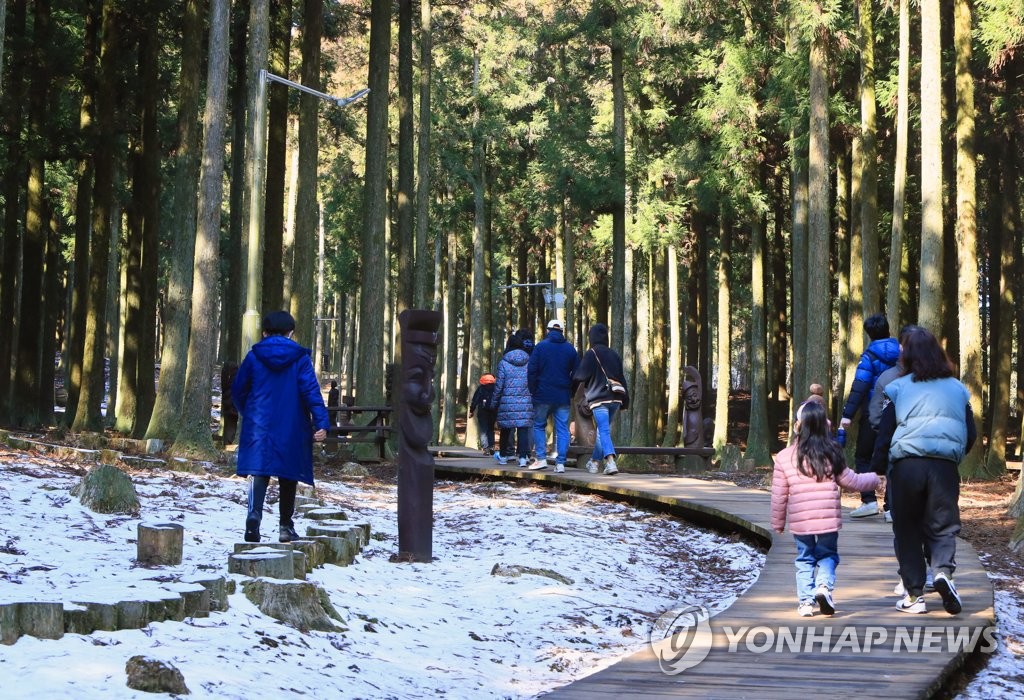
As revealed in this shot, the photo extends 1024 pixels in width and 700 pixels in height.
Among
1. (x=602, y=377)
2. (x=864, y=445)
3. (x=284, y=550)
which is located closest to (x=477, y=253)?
(x=602, y=377)

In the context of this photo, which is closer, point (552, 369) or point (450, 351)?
point (552, 369)

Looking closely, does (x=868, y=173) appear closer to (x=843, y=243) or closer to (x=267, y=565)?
(x=843, y=243)

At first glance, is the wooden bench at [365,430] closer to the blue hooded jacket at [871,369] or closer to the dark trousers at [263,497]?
the blue hooded jacket at [871,369]

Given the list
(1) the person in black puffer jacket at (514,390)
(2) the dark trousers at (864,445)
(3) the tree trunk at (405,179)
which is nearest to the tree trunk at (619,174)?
(3) the tree trunk at (405,179)

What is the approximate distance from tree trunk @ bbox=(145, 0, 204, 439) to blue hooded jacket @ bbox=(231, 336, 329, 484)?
9.00 meters

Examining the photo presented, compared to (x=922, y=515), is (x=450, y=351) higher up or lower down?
higher up

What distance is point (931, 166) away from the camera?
2000 cm

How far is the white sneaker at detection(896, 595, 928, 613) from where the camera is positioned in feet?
26.1

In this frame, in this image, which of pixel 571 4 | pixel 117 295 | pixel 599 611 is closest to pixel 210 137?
pixel 599 611

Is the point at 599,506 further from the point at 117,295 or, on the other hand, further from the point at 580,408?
the point at 117,295

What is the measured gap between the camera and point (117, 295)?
117ft

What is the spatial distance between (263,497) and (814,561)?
4.32m

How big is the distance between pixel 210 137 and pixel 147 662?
13.4 metres

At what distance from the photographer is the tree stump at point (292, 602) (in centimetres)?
734
